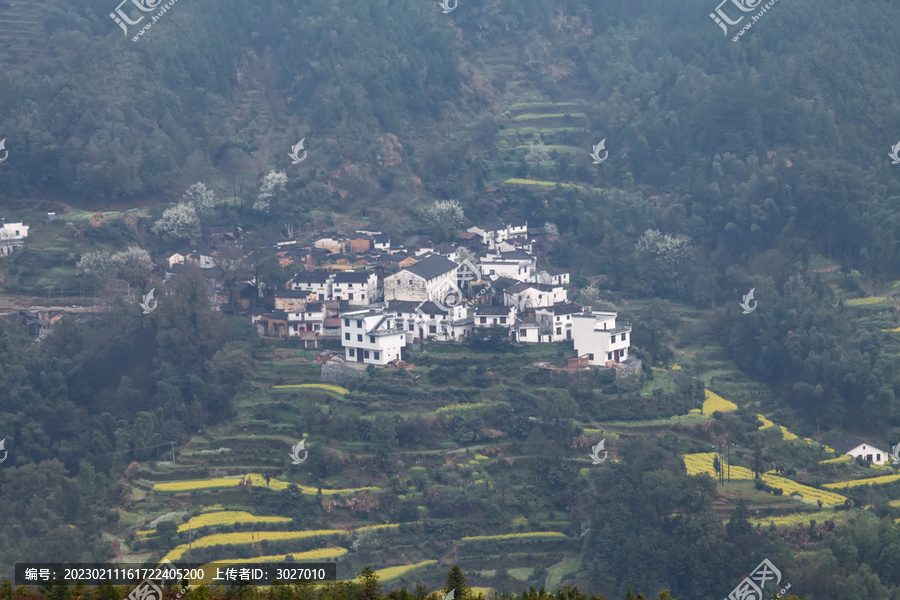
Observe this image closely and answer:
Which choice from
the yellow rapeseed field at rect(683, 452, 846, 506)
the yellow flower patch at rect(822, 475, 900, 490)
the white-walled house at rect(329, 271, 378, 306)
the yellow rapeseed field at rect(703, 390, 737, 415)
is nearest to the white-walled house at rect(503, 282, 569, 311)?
the white-walled house at rect(329, 271, 378, 306)

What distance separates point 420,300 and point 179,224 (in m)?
9.86

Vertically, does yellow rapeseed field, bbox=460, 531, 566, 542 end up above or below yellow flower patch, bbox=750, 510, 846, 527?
below

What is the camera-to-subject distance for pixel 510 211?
4962cm

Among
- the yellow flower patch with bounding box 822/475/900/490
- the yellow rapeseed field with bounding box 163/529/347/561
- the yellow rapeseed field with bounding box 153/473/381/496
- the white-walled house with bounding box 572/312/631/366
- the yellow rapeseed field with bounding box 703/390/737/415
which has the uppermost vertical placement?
the white-walled house with bounding box 572/312/631/366

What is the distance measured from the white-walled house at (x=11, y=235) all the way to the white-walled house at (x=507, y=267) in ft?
48.0

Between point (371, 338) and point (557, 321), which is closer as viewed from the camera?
point (371, 338)

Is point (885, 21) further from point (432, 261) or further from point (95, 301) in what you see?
point (95, 301)

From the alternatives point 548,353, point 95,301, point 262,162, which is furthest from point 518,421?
point 262,162

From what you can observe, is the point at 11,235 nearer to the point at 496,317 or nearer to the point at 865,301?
the point at 496,317

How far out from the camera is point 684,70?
2071 inches

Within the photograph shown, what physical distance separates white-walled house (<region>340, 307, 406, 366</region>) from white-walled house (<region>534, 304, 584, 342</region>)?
153 inches

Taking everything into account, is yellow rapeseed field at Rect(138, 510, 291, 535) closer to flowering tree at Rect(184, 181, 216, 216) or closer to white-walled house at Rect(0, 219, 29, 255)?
white-walled house at Rect(0, 219, 29, 255)

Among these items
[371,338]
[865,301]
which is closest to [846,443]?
[865,301]

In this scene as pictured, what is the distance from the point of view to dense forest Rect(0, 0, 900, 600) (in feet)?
111
